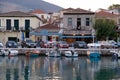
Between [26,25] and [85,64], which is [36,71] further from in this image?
[26,25]

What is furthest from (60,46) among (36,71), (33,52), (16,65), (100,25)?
(36,71)

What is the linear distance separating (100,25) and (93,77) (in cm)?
3275

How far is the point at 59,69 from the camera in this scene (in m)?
53.3

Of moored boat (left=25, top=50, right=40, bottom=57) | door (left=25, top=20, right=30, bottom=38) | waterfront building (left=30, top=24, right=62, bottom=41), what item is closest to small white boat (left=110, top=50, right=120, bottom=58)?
moored boat (left=25, top=50, right=40, bottom=57)

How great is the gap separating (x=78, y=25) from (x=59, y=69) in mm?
27869

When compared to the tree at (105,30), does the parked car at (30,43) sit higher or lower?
lower

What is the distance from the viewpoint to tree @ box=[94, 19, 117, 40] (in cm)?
7875

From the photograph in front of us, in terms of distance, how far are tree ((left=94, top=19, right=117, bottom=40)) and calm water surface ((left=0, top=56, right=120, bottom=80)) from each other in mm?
12008

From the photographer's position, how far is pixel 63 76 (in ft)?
154

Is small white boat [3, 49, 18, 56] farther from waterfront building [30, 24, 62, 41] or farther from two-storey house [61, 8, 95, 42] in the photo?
two-storey house [61, 8, 95, 42]

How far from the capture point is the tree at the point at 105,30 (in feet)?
258

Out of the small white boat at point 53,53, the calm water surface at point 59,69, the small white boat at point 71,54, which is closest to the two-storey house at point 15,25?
the small white boat at point 53,53

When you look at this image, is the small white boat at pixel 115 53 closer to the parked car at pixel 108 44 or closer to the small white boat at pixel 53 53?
the parked car at pixel 108 44

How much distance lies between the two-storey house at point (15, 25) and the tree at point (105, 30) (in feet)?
35.6
